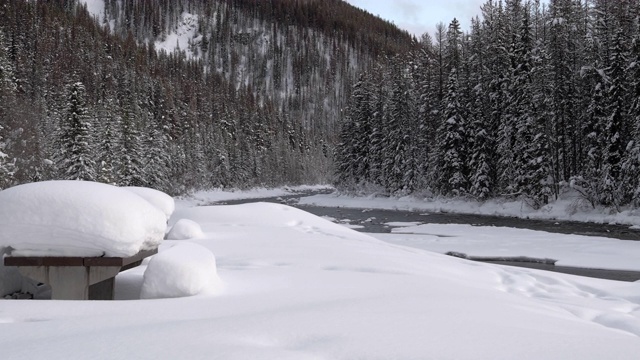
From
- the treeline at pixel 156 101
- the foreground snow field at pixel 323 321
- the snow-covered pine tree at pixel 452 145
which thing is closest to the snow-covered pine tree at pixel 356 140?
the snow-covered pine tree at pixel 452 145

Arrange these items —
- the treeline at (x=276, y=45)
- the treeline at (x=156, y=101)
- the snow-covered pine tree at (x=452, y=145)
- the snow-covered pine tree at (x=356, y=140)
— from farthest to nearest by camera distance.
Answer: the treeline at (x=276, y=45) → the snow-covered pine tree at (x=356, y=140) → the snow-covered pine tree at (x=452, y=145) → the treeline at (x=156, y=101)

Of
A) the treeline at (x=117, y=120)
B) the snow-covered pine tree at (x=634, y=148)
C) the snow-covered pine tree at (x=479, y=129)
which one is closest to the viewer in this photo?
the snow-covered pine tree at (x=634, y=148)

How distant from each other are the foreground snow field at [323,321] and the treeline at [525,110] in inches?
905

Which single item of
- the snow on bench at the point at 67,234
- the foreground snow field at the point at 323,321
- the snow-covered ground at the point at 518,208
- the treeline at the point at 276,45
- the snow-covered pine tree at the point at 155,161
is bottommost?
the snow-covered ground at the point at 518,208

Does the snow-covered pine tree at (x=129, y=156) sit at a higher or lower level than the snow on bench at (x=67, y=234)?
higher

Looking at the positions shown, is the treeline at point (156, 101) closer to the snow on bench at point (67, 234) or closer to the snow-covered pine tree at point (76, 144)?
the snow-covered pine tree at point (76, 144)

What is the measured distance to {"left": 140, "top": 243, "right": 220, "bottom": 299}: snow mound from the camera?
4.82 m

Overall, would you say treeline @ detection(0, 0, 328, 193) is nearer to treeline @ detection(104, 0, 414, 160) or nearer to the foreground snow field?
the foreground snow field

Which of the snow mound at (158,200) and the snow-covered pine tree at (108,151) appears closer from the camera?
the snow mound at (158,200)

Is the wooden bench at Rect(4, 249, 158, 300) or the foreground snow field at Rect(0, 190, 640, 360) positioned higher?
the wooden bench at Rect(4, 249, 158, 300)

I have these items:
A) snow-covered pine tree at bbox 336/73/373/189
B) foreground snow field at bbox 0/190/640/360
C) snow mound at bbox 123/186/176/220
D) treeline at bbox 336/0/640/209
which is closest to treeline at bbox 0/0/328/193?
snow mound at bbox 123/186/176/220

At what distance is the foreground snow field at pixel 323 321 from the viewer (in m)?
3.18

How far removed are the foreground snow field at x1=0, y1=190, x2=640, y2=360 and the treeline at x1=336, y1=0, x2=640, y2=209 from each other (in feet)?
75.4

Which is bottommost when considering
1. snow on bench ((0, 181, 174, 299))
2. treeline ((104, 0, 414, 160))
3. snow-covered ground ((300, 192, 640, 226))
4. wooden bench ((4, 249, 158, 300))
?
snow-covered ground ((300, 192, 640, 226))
